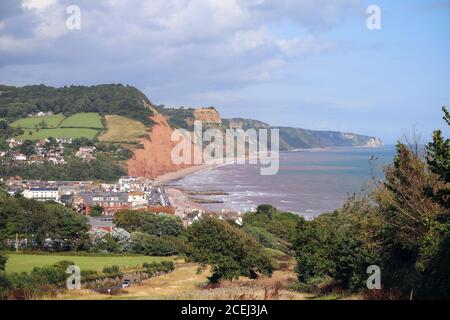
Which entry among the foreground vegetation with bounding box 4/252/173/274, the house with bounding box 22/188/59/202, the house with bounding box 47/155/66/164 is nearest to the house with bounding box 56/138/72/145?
the house with bounding box 47/155/66/164

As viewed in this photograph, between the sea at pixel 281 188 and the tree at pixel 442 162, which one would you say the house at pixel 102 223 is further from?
the tree at pixel 442 162

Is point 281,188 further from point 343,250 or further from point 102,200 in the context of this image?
point 343,250

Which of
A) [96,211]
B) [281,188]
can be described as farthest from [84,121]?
[96,211]

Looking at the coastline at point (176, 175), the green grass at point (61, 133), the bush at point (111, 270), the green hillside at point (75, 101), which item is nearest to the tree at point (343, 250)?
the bush at point (111, 270)
